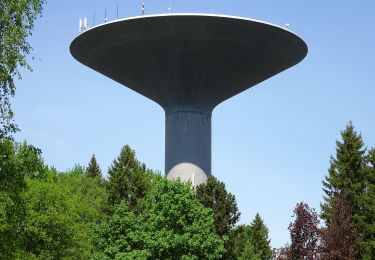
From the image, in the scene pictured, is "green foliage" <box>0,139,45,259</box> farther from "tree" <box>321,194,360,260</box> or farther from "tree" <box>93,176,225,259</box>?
"tree" <box>93,176,225,259</box>

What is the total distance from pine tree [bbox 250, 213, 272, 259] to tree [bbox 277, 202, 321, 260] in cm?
2840

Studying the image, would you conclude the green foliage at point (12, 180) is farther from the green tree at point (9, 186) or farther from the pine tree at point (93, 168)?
the pine tree at point (93, 168)

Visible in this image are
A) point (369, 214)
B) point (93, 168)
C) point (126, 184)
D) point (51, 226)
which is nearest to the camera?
point (369, 214)

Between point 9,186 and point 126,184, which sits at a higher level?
point 126,184

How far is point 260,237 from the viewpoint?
193 ft

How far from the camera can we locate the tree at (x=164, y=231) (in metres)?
32.3

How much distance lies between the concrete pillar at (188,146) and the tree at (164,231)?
30.8 ft

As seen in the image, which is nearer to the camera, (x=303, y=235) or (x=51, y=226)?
(x=303, y=235)

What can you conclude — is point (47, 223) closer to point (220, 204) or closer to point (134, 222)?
point (134, 222)

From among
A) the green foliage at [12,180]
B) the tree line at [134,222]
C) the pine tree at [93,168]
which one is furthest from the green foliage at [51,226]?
the pine tree at [93,168]

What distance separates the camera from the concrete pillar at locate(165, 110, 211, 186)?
44438 millimetres

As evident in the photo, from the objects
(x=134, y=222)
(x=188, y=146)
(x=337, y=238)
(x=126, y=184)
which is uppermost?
(x=188, y=146)

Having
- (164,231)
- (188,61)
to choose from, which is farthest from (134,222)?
(188,61)

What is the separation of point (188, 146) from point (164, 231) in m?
12.9
